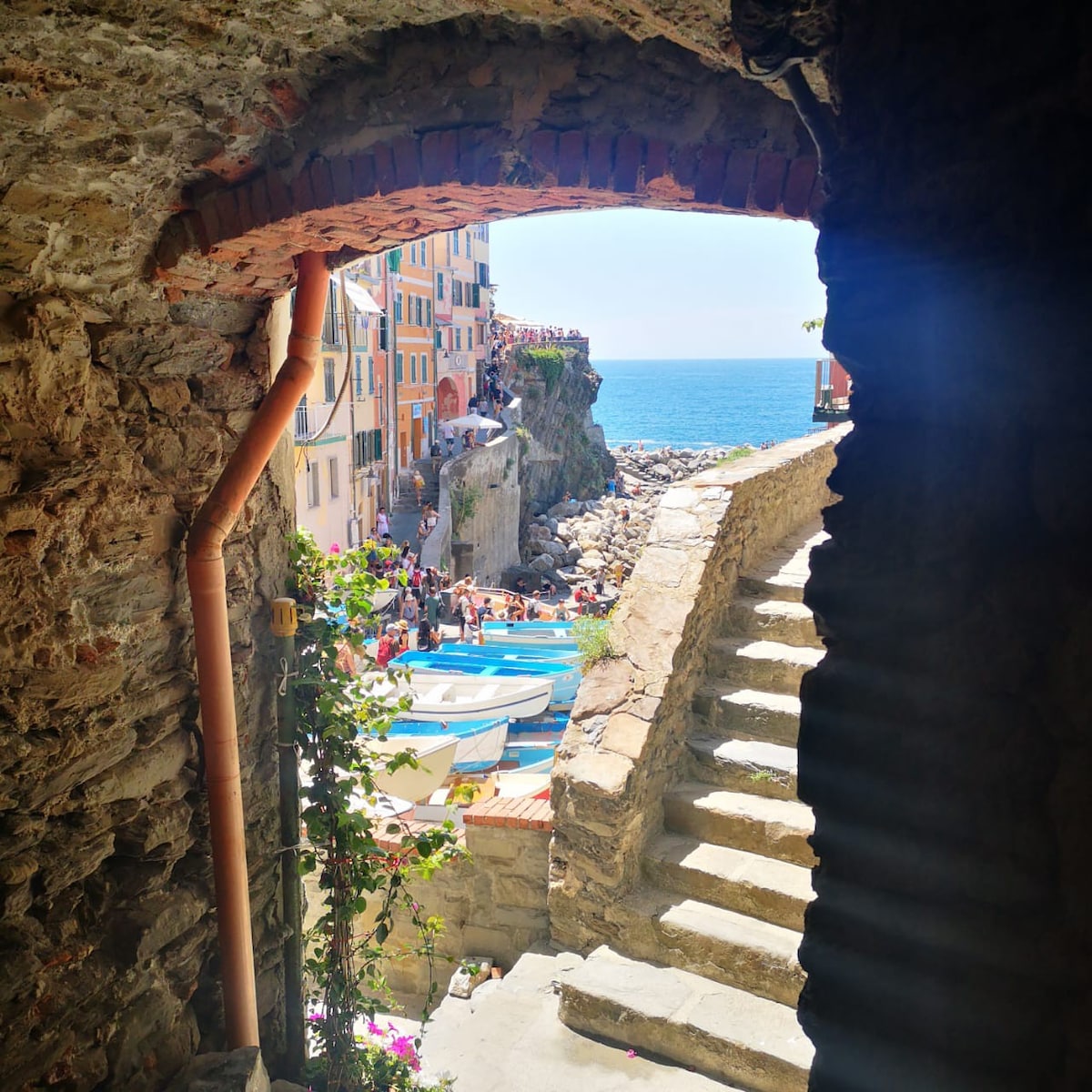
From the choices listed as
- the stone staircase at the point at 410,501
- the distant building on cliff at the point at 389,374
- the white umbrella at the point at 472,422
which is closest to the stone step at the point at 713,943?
the distant building on cliff at the point at 389,374

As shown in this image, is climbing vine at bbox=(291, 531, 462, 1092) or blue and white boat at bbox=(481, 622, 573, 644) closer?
climbing vine at bbox=(291, 531, 462, 1092)

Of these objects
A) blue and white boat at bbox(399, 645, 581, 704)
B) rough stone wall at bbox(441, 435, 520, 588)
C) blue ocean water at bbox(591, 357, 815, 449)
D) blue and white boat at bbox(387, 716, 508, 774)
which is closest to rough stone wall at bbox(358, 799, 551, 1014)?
blue and white boat at bbox(387, 716, 508, 774)

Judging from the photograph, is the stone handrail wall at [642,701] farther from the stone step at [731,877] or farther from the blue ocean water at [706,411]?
the blue ocean water at [706,411]

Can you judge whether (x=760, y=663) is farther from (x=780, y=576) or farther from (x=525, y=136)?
(x=525, y=136)

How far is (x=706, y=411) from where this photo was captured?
12850 centimetres

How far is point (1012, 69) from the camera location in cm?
89

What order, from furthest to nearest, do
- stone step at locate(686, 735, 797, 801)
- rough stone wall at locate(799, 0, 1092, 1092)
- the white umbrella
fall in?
the white umbrella, stone step at locate(686, 735, 797, 801), rough stone wall at locate(799, 0, 1092, 1092)

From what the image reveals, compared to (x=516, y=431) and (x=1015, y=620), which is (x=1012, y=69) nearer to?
(x=1015, y=620)

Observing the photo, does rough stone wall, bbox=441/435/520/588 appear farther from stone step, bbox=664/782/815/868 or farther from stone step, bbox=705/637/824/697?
stone step, bbox=664/782/815/868

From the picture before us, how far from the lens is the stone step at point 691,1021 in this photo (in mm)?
4098

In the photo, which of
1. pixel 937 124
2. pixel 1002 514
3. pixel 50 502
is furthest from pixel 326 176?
pixel 1002 514

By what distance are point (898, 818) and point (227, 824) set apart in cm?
294

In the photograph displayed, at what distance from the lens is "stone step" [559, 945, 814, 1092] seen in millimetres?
4098

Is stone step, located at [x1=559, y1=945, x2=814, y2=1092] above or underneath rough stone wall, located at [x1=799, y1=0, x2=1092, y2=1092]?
Answer: underneath
